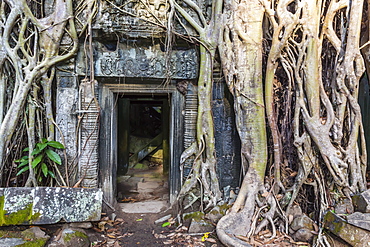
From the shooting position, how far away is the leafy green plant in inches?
120

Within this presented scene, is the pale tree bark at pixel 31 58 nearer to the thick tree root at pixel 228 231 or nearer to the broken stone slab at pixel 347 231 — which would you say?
the thick tree root at pixel 228 231

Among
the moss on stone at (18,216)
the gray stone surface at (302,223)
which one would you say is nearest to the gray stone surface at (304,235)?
Result: the gray stone surface at (302,223)

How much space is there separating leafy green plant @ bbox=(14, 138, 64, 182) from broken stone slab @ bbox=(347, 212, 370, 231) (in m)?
3.07

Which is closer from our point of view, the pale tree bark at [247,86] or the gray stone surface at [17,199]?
the gray stone surface at [17,199]

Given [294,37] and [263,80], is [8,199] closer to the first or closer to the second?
[263,80]

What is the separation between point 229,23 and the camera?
10.6 ft

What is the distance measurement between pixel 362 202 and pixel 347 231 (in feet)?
1.21

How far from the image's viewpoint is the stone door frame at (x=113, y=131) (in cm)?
355

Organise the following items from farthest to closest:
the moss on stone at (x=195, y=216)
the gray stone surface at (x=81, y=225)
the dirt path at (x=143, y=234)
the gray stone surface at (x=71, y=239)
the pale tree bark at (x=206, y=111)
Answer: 1. the pale tree bark at (x=206, y=111)
2. the moss on stone at (x=195, y=216)
3. the dirt path at (x=143, y=234)
4. the gray stone surface at (x=81, y=225)
5. the gray stone surface at (x=71, y=239)

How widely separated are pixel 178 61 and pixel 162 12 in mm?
624

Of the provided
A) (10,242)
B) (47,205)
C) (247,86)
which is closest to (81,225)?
(47,205)

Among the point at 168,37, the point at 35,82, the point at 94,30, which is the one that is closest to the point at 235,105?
the point at 168,37

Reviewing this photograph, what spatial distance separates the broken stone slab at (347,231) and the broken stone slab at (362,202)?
25cm

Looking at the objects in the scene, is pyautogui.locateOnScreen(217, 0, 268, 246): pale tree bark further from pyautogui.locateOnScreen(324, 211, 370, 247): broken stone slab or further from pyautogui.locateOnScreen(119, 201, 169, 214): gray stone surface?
pyautogui.locateOnScreen(119, 201, 169, 214): gray stone surface
